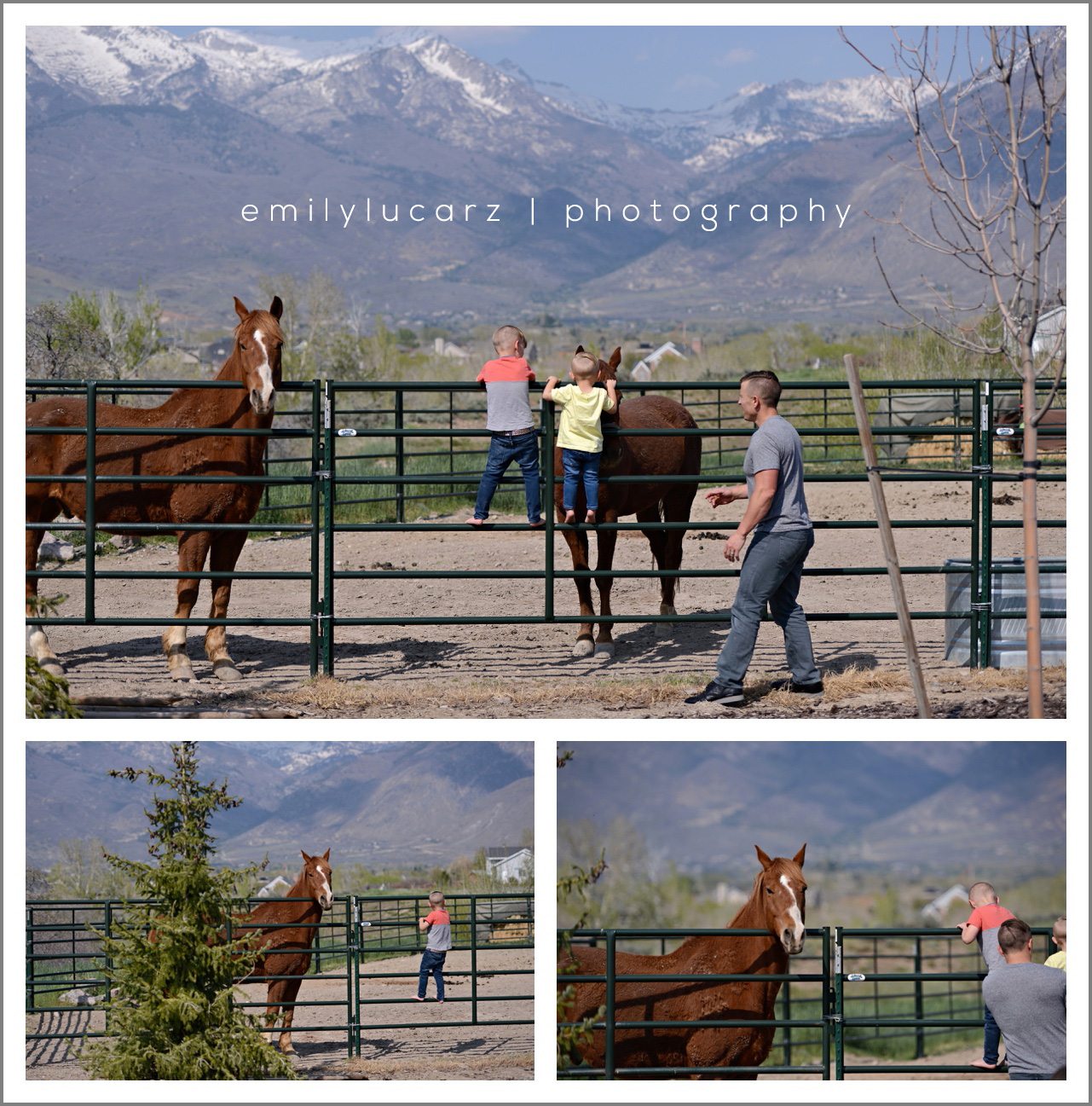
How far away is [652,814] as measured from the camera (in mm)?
70250

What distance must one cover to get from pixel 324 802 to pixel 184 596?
76.2ft

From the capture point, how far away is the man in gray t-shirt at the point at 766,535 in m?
6.16

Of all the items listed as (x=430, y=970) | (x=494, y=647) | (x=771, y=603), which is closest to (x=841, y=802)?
(x=430, y=970)

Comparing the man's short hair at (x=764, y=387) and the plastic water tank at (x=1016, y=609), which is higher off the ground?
the man's short hair at (x=764, y=387)

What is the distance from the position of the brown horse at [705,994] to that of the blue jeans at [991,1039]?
936 mm

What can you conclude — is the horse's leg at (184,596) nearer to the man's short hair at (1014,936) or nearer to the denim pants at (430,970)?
the denim pants at (430,970)

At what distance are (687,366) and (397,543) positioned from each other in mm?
35208

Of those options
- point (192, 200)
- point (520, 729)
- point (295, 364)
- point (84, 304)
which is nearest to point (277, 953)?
point (520, 729)

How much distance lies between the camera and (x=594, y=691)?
23.7 ft

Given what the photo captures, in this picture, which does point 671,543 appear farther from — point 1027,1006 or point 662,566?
point 1027,1006

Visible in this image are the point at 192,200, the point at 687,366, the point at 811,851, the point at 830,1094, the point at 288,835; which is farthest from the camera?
the point at 192,200

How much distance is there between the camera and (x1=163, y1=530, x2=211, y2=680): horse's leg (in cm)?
756

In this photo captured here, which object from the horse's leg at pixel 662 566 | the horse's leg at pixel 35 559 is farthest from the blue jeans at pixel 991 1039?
the horse's leg at pixel 35 559

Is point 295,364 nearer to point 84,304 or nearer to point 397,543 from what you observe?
point 84,304
